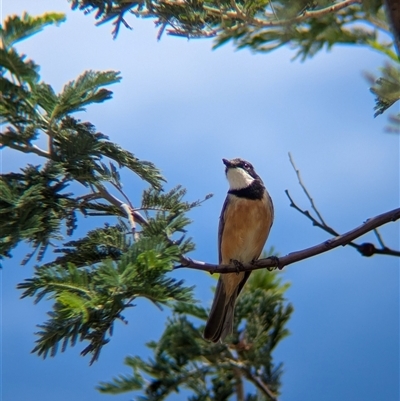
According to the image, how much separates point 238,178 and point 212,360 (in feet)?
4.21

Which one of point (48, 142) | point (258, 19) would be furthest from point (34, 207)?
point (258, 19)

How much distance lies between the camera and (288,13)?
9.09 ft

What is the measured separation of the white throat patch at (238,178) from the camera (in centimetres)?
457

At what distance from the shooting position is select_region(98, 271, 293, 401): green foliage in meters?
3.90

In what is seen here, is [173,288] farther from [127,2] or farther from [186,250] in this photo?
[127,2]

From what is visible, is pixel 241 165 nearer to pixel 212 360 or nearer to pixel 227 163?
pixel 227 163

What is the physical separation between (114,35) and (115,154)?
641 mm

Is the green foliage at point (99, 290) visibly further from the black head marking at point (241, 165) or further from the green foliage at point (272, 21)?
the black head marking at point (241, 165)

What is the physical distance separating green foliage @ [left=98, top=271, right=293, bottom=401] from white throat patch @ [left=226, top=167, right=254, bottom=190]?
79 centimetres

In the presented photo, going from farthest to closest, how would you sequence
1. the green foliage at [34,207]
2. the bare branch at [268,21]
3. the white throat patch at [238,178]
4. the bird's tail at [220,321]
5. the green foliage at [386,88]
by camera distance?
the white throat patch at [238,178] < the bird's tail at [220,321] < the bare branch at [268,21] < the green foliage at [386,88] < the green foliage at [34,207]

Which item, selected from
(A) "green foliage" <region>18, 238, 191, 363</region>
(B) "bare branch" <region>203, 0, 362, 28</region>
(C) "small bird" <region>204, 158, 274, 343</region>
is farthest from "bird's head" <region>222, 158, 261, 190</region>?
(A) "green foliage" <region>18, 238, 191, 363</region>

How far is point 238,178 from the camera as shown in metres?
4.66

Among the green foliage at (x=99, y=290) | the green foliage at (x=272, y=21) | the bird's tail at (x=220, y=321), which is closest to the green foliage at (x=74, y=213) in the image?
the green foliage at (x=99, y=290)

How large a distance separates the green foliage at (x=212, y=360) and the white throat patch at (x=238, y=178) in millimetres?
792
